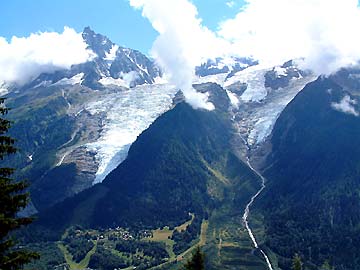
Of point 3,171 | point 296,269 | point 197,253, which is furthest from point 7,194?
point 296,269

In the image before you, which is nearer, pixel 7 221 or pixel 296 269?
pixel 7 221

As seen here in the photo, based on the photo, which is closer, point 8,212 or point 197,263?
point 8,212

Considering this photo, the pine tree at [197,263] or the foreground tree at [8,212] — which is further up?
the pine tree at [197,263]

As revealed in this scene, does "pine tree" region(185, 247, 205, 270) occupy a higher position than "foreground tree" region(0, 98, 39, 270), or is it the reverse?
"pine tree" region(185, 247, 205, 270)

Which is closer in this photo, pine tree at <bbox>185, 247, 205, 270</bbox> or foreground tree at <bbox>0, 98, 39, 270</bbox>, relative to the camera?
foreground tree at <bbox>0, 98, 39, 270</bbox>

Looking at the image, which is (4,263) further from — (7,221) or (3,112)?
(3,112)

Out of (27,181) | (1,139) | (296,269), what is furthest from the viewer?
(296,269)

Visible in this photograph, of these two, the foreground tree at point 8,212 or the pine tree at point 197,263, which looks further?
the pine tree at point 197,263

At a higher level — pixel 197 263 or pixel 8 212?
pixel 197 263
